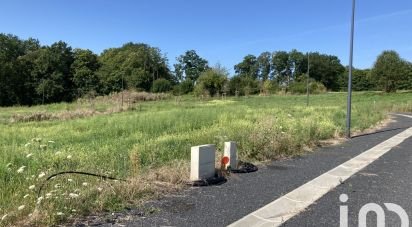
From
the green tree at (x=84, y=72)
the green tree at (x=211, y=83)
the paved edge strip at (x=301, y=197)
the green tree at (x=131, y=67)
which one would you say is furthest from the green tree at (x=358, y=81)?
the paved edge strip at (x=301, y=197)

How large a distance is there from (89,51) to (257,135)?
279 ft

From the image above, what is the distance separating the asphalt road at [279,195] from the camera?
224 inches

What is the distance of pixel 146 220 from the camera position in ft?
18.3

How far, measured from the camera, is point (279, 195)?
23.3 feet

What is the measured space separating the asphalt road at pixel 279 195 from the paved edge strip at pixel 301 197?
4.7 inches

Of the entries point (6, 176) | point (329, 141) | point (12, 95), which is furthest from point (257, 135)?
point (12, 95)

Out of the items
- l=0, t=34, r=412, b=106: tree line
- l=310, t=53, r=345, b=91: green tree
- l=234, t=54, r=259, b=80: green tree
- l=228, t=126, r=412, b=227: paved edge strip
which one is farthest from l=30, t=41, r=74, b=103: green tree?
l=228, t=126, r=412, b=227: paved edge strip

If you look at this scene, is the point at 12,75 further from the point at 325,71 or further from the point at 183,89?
the point at 325,71

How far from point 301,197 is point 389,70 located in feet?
248

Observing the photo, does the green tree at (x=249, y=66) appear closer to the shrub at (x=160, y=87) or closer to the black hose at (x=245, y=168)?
the shrub at (x=160, y=87)

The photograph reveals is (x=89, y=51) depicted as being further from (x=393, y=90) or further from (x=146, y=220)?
(x=146, y=220)

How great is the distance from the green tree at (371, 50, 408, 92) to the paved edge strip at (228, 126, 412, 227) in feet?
232

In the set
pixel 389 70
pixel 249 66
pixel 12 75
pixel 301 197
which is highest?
pixel 249 66

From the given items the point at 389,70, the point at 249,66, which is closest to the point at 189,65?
the point at 249,66
